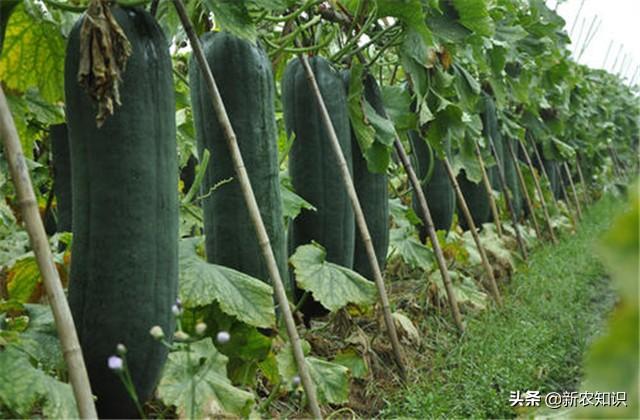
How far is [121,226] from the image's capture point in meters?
1.94

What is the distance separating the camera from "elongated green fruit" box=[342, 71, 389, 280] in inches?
147

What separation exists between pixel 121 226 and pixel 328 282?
1.09 meters

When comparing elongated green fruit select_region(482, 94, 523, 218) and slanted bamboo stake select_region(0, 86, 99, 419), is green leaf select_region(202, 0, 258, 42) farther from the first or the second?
elongated green fruit select_region(482, 94, 523, 218)

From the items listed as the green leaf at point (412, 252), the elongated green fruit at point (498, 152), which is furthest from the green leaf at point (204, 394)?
the elongated green fruit at point (498, 152)

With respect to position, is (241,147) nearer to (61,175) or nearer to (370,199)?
(61,175)

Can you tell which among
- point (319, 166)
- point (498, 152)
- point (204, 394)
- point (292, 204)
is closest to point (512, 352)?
point (319, 166)

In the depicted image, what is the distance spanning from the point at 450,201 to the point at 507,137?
263 cm

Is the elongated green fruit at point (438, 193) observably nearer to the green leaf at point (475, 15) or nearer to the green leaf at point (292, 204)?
the green leaf at point (475, 15)

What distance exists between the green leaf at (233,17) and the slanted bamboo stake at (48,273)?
770 millimetres

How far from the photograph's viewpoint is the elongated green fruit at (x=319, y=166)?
338 cm

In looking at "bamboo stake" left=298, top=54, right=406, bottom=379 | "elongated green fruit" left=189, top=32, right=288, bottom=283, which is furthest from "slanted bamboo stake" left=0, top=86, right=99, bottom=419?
"bamboo stake" left=298, top=54, right=406, bottom=379

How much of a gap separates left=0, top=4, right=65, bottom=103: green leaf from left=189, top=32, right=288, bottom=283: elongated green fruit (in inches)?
22.8

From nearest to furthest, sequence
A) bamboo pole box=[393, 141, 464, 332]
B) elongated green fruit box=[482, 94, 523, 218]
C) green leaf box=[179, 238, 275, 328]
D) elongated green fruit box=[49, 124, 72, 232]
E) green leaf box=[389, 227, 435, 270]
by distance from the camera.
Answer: green leaf box=[179, 238, 275, 328] → elongated green fruit box=[49, 124, 72, 232] → bamboo pole box=[393, 141, 464, 332] → green leaf box=[389, 227, 435, 270] → elongated green fruit box=[482, 94, 523, 218]

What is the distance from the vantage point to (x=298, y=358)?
2.12 m
